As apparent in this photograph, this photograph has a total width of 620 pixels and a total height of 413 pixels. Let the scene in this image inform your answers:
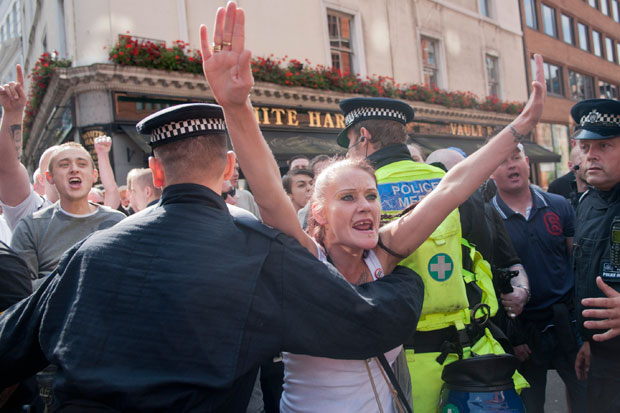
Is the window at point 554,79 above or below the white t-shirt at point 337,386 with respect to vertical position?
above

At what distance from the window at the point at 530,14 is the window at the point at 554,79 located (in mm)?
1944

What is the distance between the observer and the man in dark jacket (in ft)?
4.47

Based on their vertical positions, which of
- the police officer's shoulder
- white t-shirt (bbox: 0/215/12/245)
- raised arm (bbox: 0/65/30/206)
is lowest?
the police officer's shoulder

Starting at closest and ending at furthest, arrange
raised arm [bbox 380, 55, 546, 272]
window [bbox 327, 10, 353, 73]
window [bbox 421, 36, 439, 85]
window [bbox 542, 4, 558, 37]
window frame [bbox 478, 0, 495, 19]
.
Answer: raised arm [bbox 380, 55, 546, 272] < window [bbox 327, 10, 353, 73] < window [bbox 421, 36, 439, 85] < window frame [bbox 478, 0, 495, 19] < window [bbox 542, 4, 558, 37]

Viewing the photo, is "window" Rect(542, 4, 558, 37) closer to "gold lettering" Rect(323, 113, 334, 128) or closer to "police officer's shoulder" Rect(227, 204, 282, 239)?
"gold lettering" Rect(323, 113, 334, 128)

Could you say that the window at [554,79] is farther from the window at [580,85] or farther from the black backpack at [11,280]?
the black backpack at [11,280]

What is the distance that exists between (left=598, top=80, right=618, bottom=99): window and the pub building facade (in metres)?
16.9

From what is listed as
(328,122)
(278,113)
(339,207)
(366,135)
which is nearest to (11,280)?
(339,207)

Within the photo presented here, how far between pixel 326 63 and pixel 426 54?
16.2 ft

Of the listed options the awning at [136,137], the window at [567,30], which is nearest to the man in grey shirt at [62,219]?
the awning at [136,137]

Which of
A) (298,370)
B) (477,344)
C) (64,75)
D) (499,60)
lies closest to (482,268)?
(477,344)

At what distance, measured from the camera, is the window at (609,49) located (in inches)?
1078

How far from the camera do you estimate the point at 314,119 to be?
12.4 meters

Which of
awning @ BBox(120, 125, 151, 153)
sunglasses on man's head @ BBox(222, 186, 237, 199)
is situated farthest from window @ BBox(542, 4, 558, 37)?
sunglasses on man's head @ BBox(222, 186, 237, 199)
